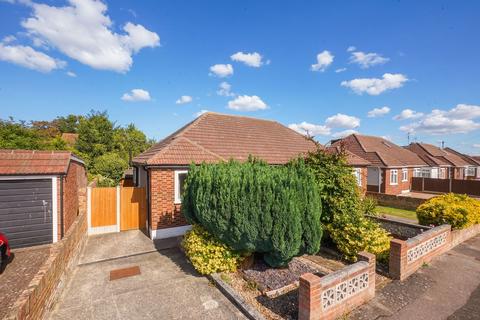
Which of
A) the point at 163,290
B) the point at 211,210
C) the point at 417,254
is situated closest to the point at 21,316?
the point at 163,290

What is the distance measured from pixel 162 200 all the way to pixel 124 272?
3.07 metres

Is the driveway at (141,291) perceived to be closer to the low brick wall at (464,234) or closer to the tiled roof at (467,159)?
the low brick wall at (464,234)

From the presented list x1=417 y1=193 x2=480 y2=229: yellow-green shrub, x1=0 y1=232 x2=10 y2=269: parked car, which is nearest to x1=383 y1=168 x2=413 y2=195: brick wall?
x1=417 y1=193 x2=480 y2=229: yellow-green shrub

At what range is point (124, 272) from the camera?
22.1 ft

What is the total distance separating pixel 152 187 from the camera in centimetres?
914

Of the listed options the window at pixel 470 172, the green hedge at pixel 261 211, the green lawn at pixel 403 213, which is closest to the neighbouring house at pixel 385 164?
the green lawn at pixel 403 213

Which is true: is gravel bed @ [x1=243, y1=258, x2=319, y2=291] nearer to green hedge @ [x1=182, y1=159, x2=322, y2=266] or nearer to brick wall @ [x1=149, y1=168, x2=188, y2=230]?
green hedge @ [x1=182, y1=159, x2=322, y2=266]

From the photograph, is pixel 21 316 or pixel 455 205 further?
pixel 455 205

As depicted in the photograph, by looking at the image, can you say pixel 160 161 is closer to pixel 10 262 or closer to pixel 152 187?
pixel 152 187

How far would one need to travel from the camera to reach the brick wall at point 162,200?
9.19 meters

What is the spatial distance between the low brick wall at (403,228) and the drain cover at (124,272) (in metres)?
9.72

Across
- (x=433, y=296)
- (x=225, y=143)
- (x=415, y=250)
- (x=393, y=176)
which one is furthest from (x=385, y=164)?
(x=433, y=296)

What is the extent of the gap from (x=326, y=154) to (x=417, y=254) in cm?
384

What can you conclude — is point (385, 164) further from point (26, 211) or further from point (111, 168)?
point (111, 168)
